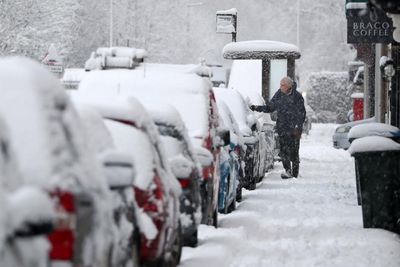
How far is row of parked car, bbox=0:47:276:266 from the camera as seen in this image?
405 centimetres

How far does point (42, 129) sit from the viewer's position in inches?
167

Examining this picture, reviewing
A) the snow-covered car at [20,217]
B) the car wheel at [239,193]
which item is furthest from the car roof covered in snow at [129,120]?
the car wheel at [239,193]

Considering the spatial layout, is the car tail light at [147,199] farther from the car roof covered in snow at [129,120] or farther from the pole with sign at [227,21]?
the pole with sign at [227,21]

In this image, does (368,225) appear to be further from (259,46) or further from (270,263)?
(259,46)

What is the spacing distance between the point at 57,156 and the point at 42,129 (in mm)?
128

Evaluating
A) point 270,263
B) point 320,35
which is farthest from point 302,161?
point 320,35

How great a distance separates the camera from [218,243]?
1005 centimetres

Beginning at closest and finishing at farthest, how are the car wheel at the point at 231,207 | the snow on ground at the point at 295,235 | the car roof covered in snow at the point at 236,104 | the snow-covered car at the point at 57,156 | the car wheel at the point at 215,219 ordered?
the snow-covered car at the point at 57,156
the snow on ground at the point at 295,235
the car wheel at the point at 215,219
the car wheel at the point at 231,207
the car roof covered in snow at the point at 236,104

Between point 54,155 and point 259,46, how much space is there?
2723 cm

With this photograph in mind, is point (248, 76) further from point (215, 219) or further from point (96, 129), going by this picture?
point (96, 129)

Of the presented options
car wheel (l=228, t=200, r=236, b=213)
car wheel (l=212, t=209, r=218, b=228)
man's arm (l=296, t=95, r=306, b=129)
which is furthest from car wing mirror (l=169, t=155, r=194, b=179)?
man's arm (l=296, t=95, r=306, b=129)

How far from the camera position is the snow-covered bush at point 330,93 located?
68.9 meters

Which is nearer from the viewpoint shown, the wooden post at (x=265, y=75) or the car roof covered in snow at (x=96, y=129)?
the car roof covered in snow at (x=96, y=129)

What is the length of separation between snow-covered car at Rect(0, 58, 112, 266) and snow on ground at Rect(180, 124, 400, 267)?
12.8ft
